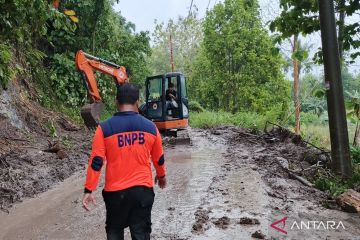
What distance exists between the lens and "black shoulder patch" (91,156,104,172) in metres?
3.92

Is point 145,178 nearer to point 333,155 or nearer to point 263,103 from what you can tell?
point 333,155

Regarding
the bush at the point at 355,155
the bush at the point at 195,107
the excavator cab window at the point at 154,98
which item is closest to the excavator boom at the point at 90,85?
the excavator cab window at the point at 154,98

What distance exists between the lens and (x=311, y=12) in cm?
849

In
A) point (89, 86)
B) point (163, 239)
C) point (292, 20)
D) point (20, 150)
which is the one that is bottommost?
point (163, 239)

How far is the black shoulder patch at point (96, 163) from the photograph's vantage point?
12.9 ft

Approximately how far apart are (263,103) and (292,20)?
59.7 ft

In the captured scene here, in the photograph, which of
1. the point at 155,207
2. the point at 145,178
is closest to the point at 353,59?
the point at 155,207

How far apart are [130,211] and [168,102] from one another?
11.7 metres

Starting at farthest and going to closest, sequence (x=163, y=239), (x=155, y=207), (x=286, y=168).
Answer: (x=286, y=168)
(x=155, y=207)
(x=163, y=239)

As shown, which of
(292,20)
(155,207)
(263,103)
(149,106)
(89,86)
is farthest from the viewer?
(263,103)

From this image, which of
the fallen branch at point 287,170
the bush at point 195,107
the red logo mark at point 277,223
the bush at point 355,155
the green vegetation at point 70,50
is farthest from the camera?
the bush at point 195,107

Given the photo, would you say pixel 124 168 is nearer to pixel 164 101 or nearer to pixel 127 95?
pixel 127 95

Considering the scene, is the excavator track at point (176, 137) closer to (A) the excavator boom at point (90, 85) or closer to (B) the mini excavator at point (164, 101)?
(B) the mini excavator at point (164, 101)

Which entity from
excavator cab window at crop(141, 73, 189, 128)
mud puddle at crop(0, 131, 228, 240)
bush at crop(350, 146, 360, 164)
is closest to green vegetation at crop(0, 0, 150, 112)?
excavator cab window at crop(141, 73, 189, 128)
